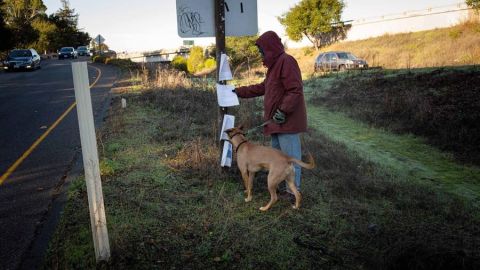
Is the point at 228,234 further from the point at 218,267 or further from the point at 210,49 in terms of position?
the point at 210,49

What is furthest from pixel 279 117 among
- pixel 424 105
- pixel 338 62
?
pixel 338 62

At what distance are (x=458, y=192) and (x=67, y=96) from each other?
1276 cm

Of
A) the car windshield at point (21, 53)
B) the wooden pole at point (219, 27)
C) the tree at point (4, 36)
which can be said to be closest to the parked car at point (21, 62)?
the car windshield at point (21, 53)

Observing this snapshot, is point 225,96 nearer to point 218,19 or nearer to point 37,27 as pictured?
point 218,19

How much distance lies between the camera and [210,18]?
16.1ft

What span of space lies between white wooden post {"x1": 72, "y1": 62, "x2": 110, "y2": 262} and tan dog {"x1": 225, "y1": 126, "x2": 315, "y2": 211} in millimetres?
1870

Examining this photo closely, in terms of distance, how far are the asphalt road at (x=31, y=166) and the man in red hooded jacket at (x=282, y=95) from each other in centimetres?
276

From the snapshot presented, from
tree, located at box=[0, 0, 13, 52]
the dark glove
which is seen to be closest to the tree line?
tree, located at box=[0, 0, 13, 52]

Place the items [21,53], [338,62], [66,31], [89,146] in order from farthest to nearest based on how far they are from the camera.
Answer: [66,31] → [21,53] → [338,62] → [89,146]

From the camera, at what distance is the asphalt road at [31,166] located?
3816 mm

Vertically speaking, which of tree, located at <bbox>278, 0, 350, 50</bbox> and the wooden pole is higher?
tree, located at <bbox>278, 0, 350, 50</bbox>

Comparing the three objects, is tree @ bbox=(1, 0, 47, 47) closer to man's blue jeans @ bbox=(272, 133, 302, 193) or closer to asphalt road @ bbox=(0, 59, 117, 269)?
asphalt road @ bbox=(0, 59, 117, 269)

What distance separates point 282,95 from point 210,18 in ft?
4.82

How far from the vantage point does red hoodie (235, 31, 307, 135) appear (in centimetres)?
417
